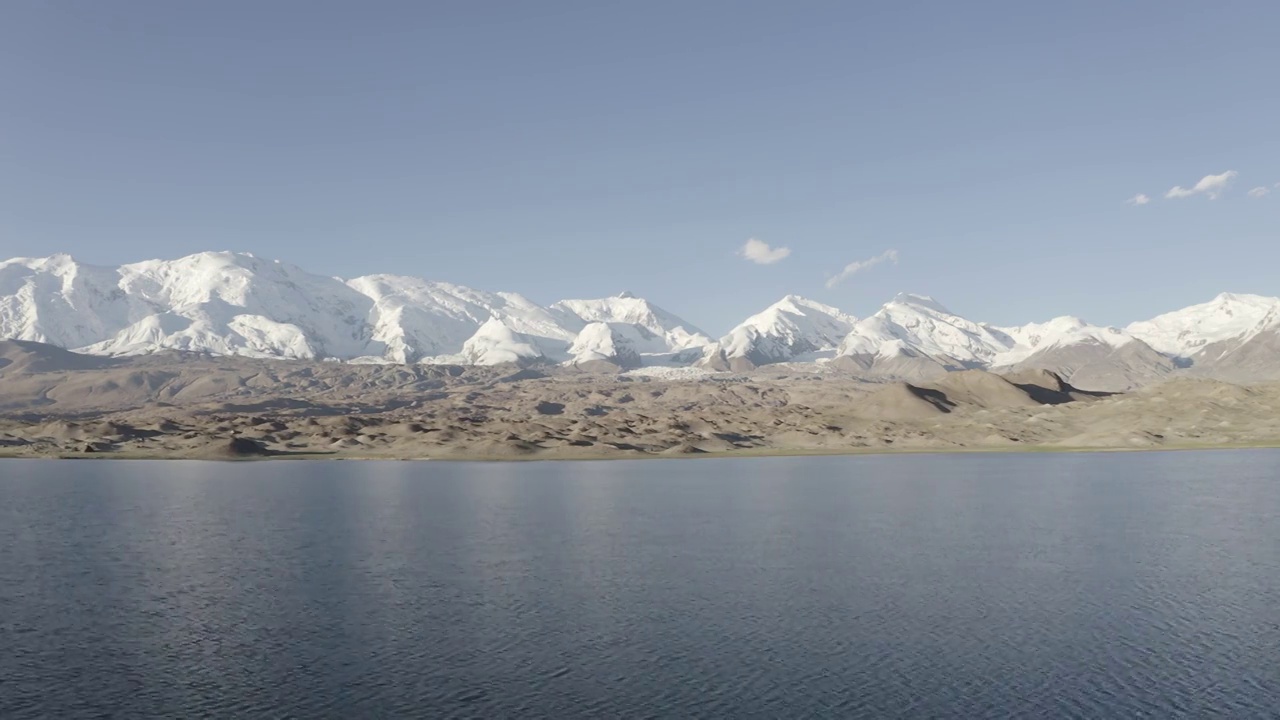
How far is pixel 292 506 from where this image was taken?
18350 cm

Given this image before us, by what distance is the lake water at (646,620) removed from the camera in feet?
195

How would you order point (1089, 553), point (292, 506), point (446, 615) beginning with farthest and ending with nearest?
point (292, 506), point (1089, 553), point (446, 615)

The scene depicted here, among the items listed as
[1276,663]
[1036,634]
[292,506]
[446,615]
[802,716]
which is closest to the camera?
[802,716]

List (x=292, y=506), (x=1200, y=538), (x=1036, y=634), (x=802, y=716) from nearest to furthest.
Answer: (x=802, y=716)
(x=1036, y=634)
(x=1200, y=538)
(x=292, y=506)

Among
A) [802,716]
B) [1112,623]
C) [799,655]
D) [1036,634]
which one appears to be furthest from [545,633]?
[1112,623]

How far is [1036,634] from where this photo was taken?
244 feet

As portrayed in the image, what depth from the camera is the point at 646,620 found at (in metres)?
79.7

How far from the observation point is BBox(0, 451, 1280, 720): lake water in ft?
195

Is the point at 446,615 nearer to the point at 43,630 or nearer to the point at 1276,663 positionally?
the point at 43,630

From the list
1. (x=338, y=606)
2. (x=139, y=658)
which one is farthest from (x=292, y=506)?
(x=139, y=658)

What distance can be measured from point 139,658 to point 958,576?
70892 millimetres

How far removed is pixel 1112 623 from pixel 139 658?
69052 millimetres

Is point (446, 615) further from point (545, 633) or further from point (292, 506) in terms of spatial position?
point (292, 506)

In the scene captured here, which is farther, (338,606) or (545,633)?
(338,606)
